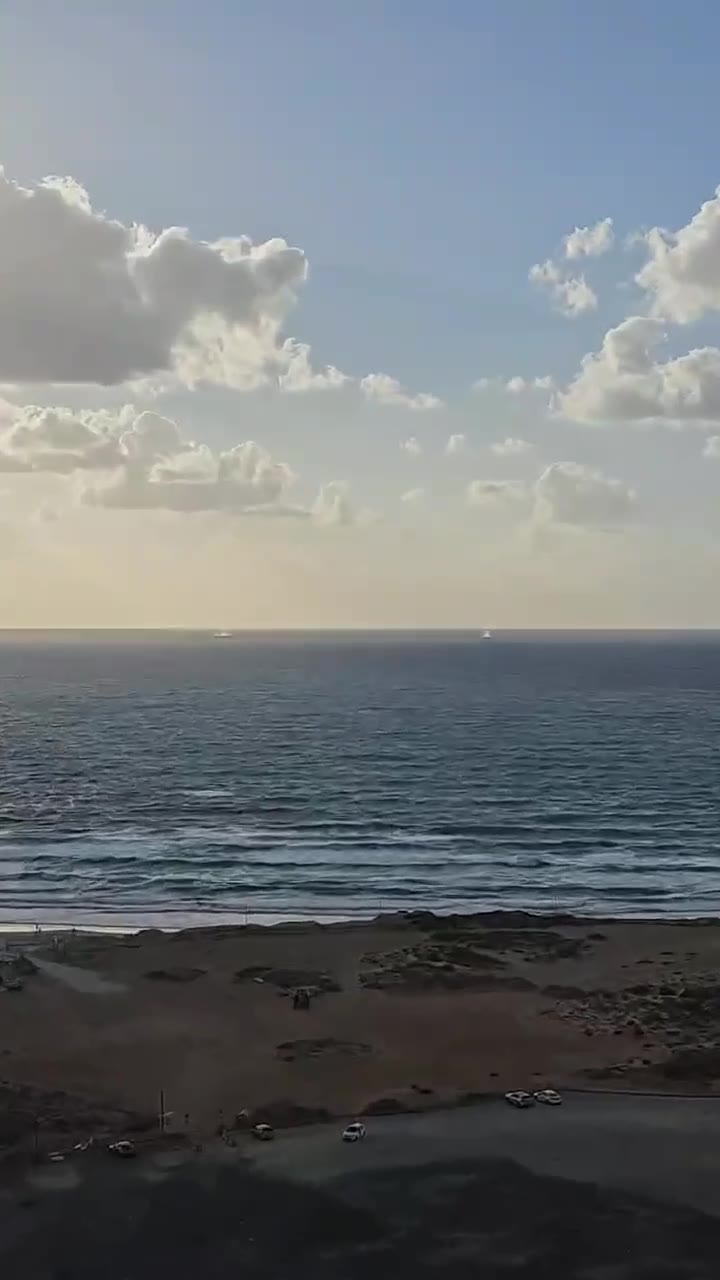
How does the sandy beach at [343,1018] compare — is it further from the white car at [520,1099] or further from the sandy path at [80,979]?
the white car at [520,1099]

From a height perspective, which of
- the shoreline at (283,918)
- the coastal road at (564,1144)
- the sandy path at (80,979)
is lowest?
the shoreline at (283,918)

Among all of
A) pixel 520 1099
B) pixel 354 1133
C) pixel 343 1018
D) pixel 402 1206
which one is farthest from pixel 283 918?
pixel 402 1206

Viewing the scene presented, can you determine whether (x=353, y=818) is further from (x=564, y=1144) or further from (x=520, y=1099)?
(x=564, y=1144)

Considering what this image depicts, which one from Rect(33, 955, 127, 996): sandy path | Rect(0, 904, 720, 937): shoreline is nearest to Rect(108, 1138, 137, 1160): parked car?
Rect(33, 955, 127, 996): sandy path

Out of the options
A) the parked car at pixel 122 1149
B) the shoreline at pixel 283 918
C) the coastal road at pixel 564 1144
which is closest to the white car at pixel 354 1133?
the coastal road at pixel 564 1144

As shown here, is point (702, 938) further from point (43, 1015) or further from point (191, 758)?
point (191, 758)

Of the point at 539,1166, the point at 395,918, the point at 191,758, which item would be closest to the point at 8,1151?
the point at 539,1166
